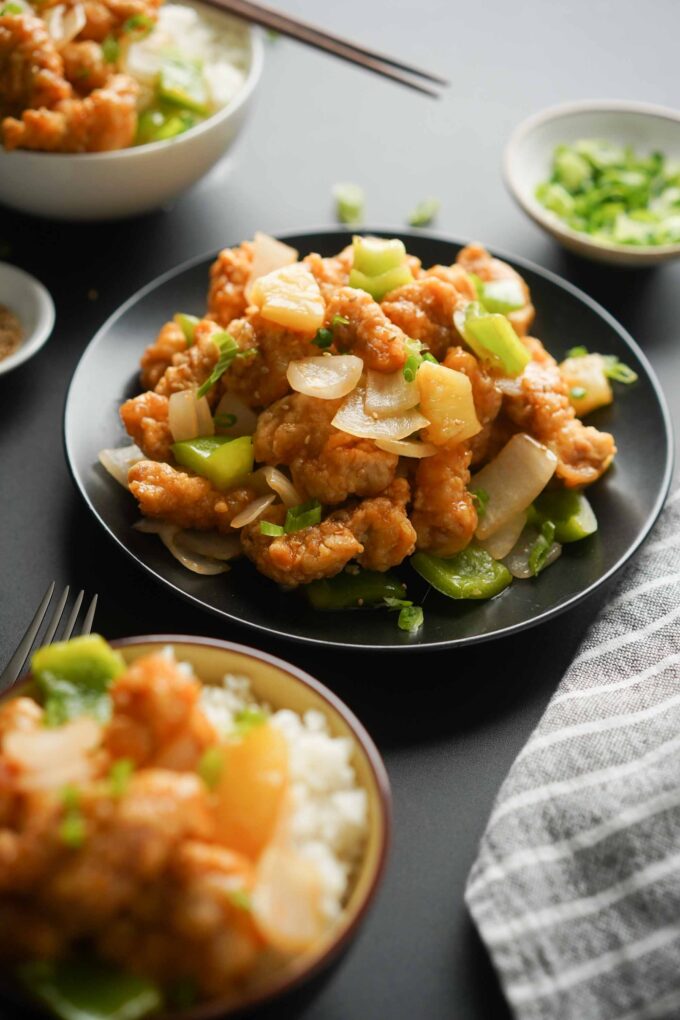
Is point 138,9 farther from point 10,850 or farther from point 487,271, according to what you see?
point 10,850

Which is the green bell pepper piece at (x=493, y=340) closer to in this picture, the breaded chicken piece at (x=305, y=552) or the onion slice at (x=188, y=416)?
the breaded chicken piece at (x=305, y=552)

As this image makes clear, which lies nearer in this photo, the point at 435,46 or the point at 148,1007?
the point at 148,1007

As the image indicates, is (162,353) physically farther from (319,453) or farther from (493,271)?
(493,271)

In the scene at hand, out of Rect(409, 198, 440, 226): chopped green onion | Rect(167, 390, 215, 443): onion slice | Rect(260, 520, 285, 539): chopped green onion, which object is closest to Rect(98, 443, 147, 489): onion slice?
Rect(167, 390, 215, 443): onion slice

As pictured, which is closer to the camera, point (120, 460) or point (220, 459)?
point (220, 459)

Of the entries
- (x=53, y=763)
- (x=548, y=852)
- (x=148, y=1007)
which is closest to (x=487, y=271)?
(x=548, y=852)

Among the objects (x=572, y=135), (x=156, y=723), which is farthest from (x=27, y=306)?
(x=572, y=135)

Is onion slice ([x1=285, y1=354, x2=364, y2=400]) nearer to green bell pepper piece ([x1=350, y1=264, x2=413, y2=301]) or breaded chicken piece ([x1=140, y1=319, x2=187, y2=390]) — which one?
green bell pepper piece ([x1=350, y1=264, x2=413, y2=301])
